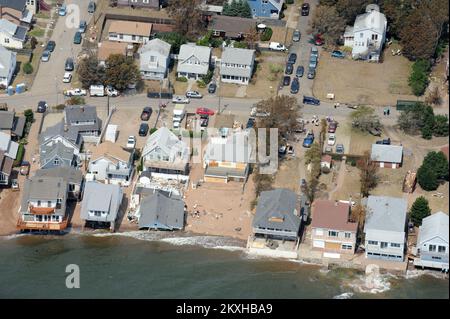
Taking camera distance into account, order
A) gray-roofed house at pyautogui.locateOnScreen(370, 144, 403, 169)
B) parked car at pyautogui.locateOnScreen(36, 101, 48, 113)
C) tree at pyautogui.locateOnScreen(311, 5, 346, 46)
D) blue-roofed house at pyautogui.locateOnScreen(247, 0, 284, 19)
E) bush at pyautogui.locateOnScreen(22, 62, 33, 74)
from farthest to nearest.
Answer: blue-roofed house at pyautogui.locateOnScreen(247, 0, 284, 19), tree at pyautogui.locateOnScreen(311, 5, 346, 46), bush at pyautogui.locateOnScreen(22, 62, 33, 74), parked car at pyautogui.locateOnScreen(36, 101, 48, 113), gray-roofed house at pyautogui.locateOnScreen(370, 144, 403, 169)

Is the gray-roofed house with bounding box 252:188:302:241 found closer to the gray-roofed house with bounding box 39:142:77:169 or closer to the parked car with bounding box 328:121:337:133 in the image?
the parked car with bounding box 328:121:337:133

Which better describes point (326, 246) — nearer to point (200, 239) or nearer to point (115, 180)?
point (200, 239)

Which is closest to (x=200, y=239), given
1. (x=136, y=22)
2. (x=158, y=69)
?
(x=158, y=69)

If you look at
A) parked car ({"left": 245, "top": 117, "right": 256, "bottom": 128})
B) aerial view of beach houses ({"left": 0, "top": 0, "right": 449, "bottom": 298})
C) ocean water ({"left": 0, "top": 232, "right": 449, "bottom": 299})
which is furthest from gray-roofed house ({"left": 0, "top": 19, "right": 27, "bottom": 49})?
ocean water ({"left": 0, "top": 232, "right": 449, "bottom": 299})

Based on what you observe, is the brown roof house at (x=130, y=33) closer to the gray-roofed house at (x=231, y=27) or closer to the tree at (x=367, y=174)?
the gray-roofed house at (x=231, y=27)

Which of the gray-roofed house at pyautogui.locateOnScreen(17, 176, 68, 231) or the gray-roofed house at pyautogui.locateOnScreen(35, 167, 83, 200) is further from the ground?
the gray-roofed house at pyautogui.locateOnScreen(35, 167, 83, 200)

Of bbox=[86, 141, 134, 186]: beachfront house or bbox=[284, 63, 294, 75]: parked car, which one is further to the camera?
bbox=[284, 63, 294, 75]: parked car
